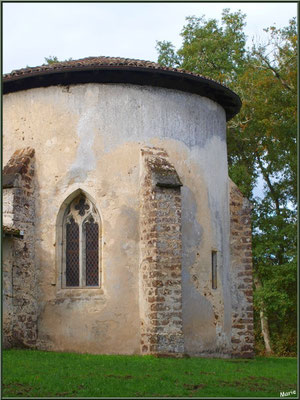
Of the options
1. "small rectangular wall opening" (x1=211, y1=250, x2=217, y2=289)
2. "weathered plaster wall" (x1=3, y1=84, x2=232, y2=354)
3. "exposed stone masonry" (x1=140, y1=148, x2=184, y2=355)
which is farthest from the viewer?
"small rectangular wall opening" (x1=211, y1=250, x2=217, y2=289)

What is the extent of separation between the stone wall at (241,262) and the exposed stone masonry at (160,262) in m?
3.55

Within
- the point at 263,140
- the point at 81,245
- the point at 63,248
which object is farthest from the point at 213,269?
the point at 263,140

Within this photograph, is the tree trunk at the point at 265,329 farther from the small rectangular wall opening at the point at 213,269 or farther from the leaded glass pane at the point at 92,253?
the leaded glass pane at the point at 92,253

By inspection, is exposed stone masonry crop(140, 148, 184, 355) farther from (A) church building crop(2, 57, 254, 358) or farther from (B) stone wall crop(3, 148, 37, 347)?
(B) stone wall crop(3, 148, 37, 347)

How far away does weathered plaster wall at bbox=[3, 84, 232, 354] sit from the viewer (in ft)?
52.6

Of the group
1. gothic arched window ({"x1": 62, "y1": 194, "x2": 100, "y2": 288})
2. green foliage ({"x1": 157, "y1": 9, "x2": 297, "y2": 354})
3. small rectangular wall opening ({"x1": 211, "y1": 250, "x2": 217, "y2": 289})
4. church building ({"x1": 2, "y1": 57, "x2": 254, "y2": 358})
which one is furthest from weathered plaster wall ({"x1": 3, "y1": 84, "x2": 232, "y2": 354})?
green foliage ({"x1": 157, "y1": 9, "x2": 297, "y2": 354})

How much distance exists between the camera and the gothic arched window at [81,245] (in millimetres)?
16422

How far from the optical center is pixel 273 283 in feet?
94.2

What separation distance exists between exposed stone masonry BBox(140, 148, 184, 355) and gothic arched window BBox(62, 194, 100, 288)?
3.89 ft

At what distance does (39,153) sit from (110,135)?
1.83 metres

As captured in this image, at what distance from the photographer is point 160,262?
607 inches

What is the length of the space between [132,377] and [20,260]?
533 centimetres

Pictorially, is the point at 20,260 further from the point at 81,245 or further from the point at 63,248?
the point at 81,245

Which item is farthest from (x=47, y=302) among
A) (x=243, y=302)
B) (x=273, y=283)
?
(x=273, y=283)
